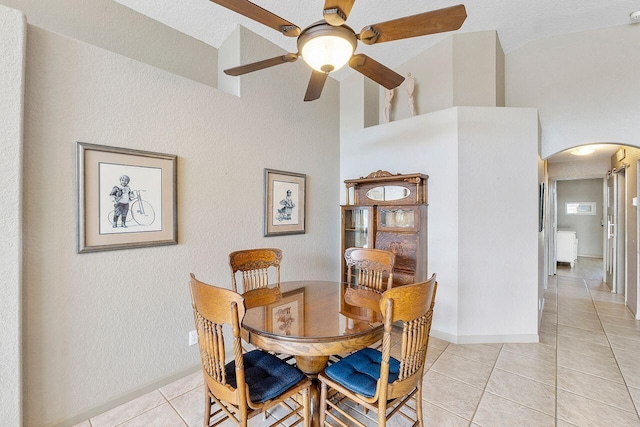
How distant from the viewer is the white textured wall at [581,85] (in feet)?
10.8

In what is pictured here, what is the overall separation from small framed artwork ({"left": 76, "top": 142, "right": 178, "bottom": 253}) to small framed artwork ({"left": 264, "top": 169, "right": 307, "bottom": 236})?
3.12ft

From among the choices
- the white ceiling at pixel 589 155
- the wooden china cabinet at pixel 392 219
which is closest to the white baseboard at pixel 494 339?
the wooden china cabinet at pixel 392 219

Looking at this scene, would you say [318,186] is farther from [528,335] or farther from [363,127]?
[528,335]

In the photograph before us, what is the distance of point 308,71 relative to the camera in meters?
3.46

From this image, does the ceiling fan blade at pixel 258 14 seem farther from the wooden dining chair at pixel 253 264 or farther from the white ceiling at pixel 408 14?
the wooden dining chair at pixel 253 264

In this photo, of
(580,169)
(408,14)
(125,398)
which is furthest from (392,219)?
(580,169)

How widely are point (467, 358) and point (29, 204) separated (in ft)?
11.6

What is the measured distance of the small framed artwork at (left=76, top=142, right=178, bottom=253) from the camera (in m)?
1.88

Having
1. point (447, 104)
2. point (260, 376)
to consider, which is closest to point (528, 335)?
point (447, 104)

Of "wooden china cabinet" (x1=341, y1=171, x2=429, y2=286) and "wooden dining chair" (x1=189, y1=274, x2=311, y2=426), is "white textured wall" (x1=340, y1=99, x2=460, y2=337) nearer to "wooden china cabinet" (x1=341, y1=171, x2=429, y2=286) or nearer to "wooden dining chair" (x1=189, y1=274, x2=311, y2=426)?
"wooden china cabinet" (x1=341, y1=171, x2=429, y2=286)

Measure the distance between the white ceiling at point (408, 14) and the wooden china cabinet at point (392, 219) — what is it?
1606 millimetres

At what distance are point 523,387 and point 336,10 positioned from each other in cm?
291

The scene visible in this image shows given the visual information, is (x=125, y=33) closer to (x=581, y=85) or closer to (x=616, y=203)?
(x=581, y=85)

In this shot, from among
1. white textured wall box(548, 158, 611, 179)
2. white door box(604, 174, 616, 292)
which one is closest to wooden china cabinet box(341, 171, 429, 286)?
white door box(604, 174, 616, 292)
